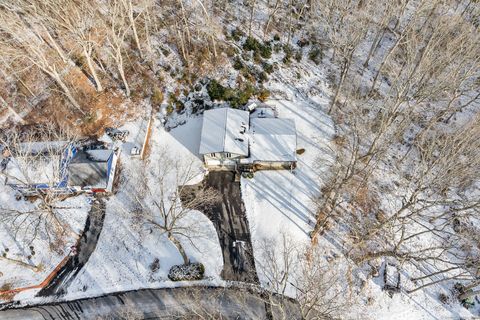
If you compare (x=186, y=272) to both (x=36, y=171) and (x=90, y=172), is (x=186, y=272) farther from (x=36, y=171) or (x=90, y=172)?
(x=36, y=171)

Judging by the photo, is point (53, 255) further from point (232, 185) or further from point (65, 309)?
point (232, 185)

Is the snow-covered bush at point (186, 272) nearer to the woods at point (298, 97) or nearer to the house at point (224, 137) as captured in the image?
the woods at point (298, 97)

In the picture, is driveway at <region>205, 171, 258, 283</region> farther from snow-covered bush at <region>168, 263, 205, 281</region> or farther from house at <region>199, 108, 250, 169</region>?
snow-covered bush at <region>168, 263, 205, 281</region>

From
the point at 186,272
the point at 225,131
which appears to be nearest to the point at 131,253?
the point at 186,272

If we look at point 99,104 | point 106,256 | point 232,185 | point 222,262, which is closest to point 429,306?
point 222,262

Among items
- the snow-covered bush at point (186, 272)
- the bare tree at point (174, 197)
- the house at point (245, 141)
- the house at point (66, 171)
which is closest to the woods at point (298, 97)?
the bare tree at point (174, 197)

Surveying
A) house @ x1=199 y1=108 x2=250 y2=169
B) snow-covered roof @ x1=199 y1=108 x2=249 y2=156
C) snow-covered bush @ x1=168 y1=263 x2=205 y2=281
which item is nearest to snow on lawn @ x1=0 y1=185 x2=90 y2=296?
snow-covered bush @ x1=168 y1=263 x2=205 y2=281
